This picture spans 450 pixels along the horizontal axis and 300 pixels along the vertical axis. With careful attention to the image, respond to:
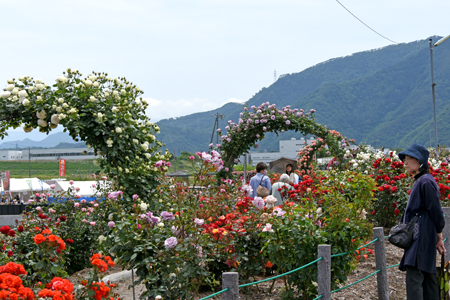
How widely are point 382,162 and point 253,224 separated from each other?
4501 mm

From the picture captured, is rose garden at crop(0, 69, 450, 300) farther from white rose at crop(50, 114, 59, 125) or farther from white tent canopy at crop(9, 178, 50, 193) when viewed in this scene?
white tent canopy at crop(9, 178, 50, 193)

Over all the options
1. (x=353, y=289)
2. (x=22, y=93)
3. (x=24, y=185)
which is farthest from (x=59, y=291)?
(x=24, y=185)

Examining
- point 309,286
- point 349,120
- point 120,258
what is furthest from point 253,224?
point 349,120

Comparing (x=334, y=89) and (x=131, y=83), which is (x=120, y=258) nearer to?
(x=131, y=83)

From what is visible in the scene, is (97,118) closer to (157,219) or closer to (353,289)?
(157,219)

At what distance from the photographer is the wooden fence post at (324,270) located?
10.5 feet

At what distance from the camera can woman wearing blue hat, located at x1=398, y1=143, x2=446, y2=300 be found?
3.32 metres

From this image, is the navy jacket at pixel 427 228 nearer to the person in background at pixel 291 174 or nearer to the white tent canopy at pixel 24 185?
the person in background at pixel 291 174

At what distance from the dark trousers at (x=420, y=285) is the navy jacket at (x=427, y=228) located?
79 millimetres

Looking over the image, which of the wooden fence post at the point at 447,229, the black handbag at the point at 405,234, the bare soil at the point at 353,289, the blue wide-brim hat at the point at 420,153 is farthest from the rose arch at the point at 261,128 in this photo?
the black handbag at the point at 405,234

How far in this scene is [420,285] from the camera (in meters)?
3.34

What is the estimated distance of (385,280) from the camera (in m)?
4.11

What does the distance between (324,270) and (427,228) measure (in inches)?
37.1

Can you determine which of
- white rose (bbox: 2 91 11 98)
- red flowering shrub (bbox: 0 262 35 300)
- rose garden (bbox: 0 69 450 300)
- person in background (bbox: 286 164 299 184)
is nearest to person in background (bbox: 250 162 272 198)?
rose garden (bbox: 0 69 450 300)
